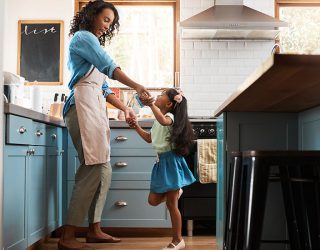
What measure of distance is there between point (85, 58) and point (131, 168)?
3.65 feet

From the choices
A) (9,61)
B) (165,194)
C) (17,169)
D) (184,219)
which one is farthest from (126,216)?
(9,61)

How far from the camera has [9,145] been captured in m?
2.46

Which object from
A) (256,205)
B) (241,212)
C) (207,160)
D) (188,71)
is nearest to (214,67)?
(188,71)

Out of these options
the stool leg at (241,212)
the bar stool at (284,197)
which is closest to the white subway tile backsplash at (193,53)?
the bar stool at (284,197)

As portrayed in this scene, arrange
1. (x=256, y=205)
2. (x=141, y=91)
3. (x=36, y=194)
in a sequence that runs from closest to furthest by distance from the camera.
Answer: (x=256, y=205) → (x=141, y=91) → (x=36, y=194)

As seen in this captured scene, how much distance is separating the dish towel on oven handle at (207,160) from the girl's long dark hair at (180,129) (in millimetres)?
516

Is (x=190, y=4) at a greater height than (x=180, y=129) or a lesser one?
greater

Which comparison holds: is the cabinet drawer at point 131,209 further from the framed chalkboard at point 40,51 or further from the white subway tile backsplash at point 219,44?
the white subway tile backsplash at point 219,44

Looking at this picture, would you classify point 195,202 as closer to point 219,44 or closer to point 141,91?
point 141,91

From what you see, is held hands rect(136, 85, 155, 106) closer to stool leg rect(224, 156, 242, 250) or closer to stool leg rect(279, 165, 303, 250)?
stool leg rect(224, 156, 242, 250)

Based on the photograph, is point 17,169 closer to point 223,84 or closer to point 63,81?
point 63,81

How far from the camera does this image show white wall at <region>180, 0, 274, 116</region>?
4488mm

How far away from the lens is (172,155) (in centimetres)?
310

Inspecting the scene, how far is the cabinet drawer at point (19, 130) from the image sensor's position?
7.93ft
